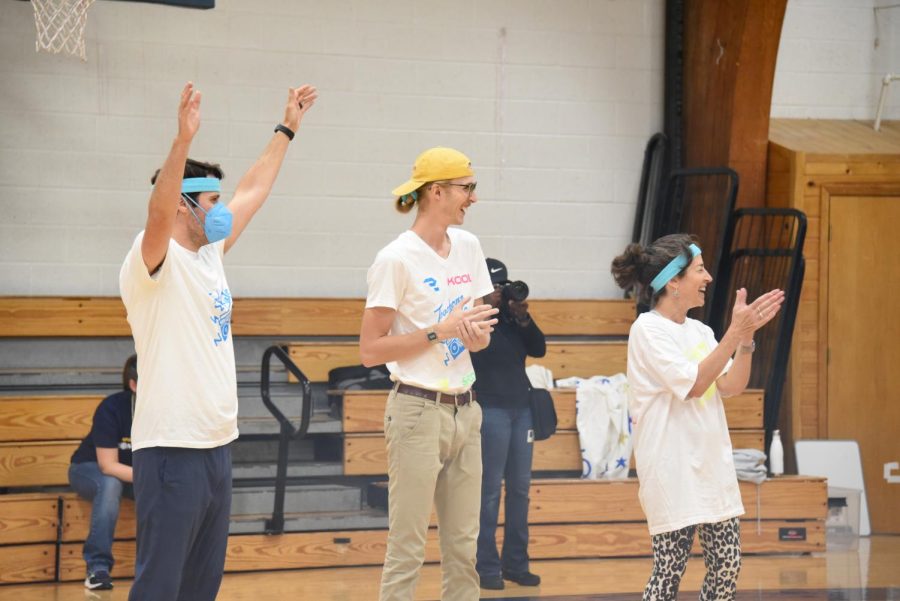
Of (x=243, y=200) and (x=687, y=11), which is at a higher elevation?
(x=687, y=11)

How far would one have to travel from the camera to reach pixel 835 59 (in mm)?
8758

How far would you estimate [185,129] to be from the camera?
9.30 ft

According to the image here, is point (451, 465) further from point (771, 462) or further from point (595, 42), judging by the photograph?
point (595, 42)

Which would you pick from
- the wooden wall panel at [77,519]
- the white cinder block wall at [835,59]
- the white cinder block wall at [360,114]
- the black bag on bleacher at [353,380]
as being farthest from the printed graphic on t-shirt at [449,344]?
the white cinder block wall at [835,59]

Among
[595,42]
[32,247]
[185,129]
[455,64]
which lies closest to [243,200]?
[185,129]

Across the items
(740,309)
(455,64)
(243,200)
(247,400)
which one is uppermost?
(455,64)

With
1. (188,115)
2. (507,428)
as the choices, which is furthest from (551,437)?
(188,115)

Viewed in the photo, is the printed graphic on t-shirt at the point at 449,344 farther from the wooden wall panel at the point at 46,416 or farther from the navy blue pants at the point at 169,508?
the wooden wall panel at the point at 46,416

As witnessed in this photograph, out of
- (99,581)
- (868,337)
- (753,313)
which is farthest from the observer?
(868,337)

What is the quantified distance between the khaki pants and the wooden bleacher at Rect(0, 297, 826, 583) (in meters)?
2.75

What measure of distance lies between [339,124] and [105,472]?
3.09 meters

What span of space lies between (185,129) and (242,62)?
5.19 metres

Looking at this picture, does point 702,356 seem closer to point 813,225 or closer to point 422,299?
point 422,299

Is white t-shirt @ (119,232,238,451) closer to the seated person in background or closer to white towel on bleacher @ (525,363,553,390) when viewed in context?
the seated person in background
